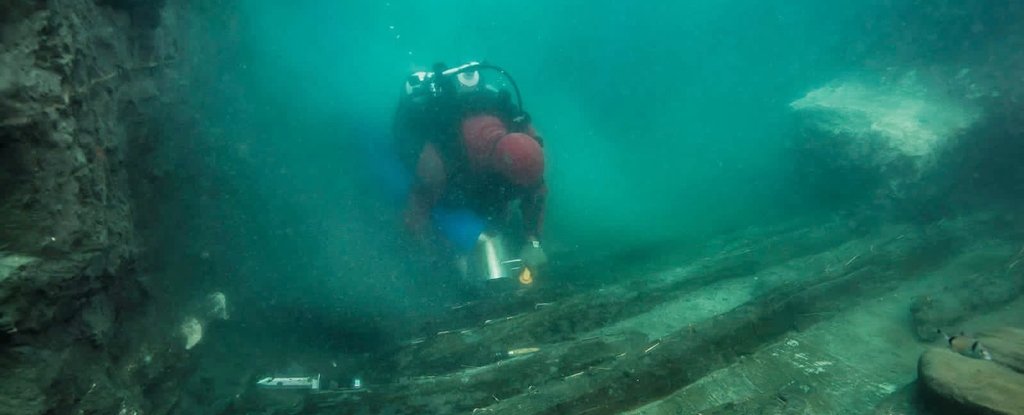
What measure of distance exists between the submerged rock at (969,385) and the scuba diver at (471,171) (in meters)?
4.06

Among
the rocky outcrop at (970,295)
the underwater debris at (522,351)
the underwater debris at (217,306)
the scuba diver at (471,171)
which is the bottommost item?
the rocky outcrop at (970,295)

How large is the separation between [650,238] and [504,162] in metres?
6.66

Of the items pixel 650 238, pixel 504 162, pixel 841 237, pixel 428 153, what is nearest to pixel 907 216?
pixel 841 237

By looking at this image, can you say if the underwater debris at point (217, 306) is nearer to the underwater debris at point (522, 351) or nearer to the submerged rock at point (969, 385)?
the underwater debris at point (522, 351)

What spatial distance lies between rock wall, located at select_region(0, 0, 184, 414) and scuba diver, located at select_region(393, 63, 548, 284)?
334 cm

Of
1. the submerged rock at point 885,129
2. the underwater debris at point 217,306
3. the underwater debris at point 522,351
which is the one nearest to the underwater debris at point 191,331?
the underwater debris at point 217,306

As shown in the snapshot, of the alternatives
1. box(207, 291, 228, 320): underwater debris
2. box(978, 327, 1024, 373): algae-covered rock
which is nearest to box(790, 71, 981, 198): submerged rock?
box(978, 327, 1024, 373): algae-covered rock

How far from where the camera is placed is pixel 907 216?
8.93m

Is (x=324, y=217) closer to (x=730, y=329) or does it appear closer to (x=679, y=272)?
(x=679, y=272)

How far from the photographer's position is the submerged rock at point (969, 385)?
3.42 metres

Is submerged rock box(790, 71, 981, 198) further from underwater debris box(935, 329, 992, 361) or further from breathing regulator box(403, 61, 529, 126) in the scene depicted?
breathing regulator box(403, 61, 529, 126)

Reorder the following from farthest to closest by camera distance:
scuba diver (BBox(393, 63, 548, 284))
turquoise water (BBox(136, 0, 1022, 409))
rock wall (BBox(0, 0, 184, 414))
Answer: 1. turquoise water (BBox(136, 0, 1022, 409))
2. scuba diver (BBox(393, 63, 548, 284))
3. rock wall (BBox(0, 0, 184, 414))

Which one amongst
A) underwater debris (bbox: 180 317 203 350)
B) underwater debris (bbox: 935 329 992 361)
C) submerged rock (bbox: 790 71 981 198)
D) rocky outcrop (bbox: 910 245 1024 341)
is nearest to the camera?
underwater debris (bbox: 935 329 992 361)

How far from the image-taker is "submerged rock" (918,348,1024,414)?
342 cm
